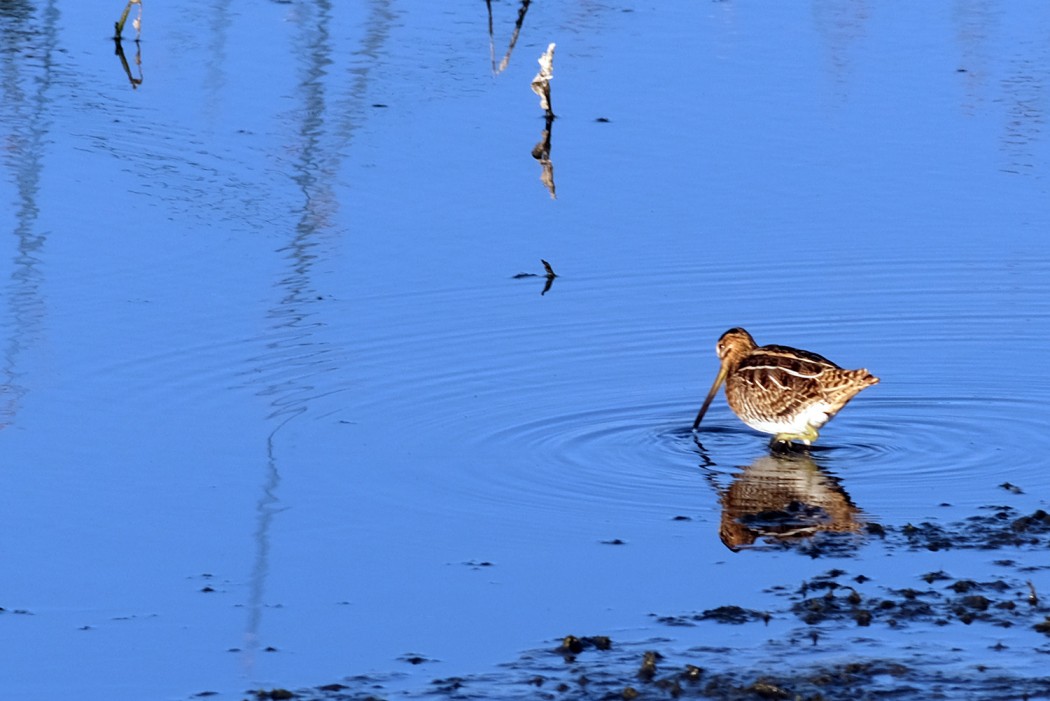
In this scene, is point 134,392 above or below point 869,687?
below

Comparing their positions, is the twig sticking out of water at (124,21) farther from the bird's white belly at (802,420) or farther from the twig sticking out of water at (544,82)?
the bird's white belly at (802,420)

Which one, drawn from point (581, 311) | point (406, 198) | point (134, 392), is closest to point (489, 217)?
point (406, 198)

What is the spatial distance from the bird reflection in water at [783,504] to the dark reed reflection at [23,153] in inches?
118

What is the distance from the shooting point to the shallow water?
6508 millimetres

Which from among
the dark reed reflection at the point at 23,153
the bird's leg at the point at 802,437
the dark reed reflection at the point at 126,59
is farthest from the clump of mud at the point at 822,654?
the dark reed reflection at the point at 126,59

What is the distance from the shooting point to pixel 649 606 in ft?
21.0

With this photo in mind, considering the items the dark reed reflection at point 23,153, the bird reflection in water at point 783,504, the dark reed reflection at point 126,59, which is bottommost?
the dark reed reflection at point 23,153

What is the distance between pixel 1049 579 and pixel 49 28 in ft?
32.0

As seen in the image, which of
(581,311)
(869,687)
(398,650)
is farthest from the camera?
(581,311)

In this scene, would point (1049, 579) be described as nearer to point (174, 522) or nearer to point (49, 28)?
point (174, 522)

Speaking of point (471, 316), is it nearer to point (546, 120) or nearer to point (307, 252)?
point (307, 252)

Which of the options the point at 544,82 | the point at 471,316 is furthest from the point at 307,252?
the point at 544,82

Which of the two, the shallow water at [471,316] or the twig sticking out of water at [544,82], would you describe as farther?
the twig sticking out of water at [544,82]

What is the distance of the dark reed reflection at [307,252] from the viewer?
24.8ft
